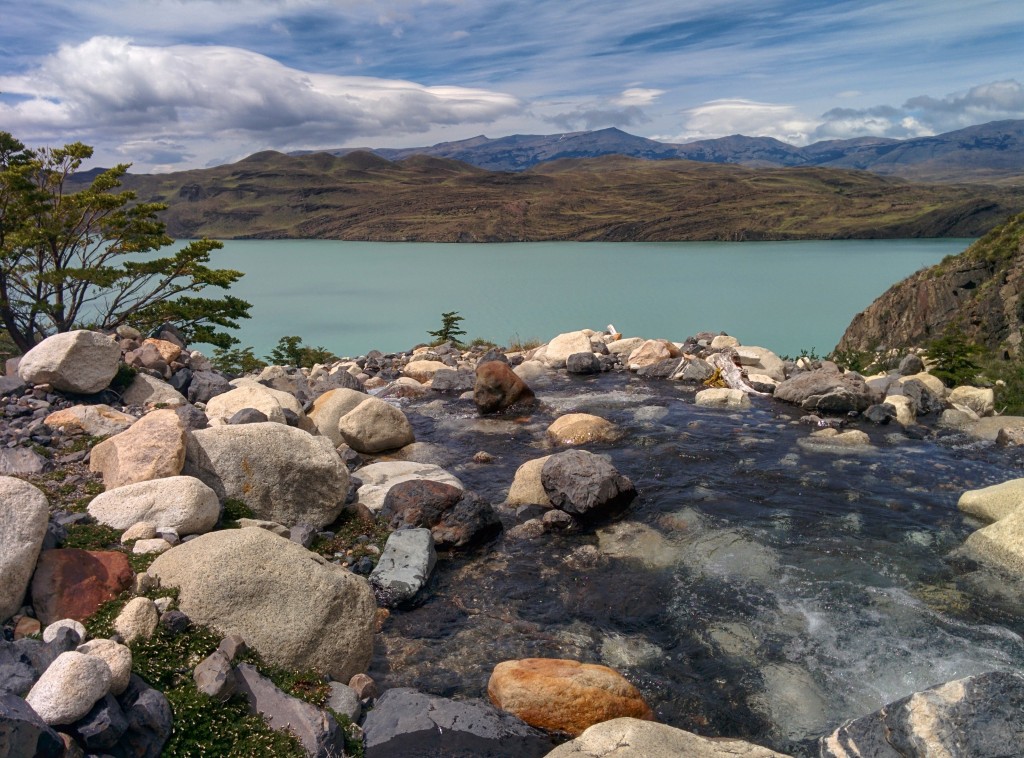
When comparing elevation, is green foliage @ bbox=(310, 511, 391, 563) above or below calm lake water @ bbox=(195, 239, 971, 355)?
below

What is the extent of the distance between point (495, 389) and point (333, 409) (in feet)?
16.5

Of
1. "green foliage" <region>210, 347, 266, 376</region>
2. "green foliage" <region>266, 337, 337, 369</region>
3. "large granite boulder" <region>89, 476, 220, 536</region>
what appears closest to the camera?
"large granite boulder" <region>89, 476, 220, 536</region>

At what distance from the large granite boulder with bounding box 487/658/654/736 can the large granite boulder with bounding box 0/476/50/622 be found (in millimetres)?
5019

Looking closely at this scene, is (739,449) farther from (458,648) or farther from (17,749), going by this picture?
(17,749)

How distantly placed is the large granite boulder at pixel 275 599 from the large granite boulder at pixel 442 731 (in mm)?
912

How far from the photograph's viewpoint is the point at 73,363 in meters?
13.0

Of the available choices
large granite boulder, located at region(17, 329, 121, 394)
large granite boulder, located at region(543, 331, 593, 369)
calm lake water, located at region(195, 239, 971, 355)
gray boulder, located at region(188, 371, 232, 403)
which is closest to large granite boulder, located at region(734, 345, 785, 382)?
large granite boulder, located at region(543, 331, 593, 369)

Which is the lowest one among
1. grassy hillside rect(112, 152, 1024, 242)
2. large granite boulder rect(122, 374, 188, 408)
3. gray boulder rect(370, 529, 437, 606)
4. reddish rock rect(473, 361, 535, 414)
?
gray boulder rect(370, 529, 437, 606)

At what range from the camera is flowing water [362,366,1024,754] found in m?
8.12

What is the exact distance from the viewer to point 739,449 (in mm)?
16406

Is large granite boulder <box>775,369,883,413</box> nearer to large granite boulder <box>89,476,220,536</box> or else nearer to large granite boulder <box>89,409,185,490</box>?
large granite boulder <box>89,476,220,536</box>

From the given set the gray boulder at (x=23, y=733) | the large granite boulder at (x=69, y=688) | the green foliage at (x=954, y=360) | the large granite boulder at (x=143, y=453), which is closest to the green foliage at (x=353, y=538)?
the large granite boulder at (x=143, y=453)

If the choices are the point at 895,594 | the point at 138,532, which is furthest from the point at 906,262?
the point at 138,532

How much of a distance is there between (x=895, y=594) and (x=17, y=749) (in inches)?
Answer: 404
